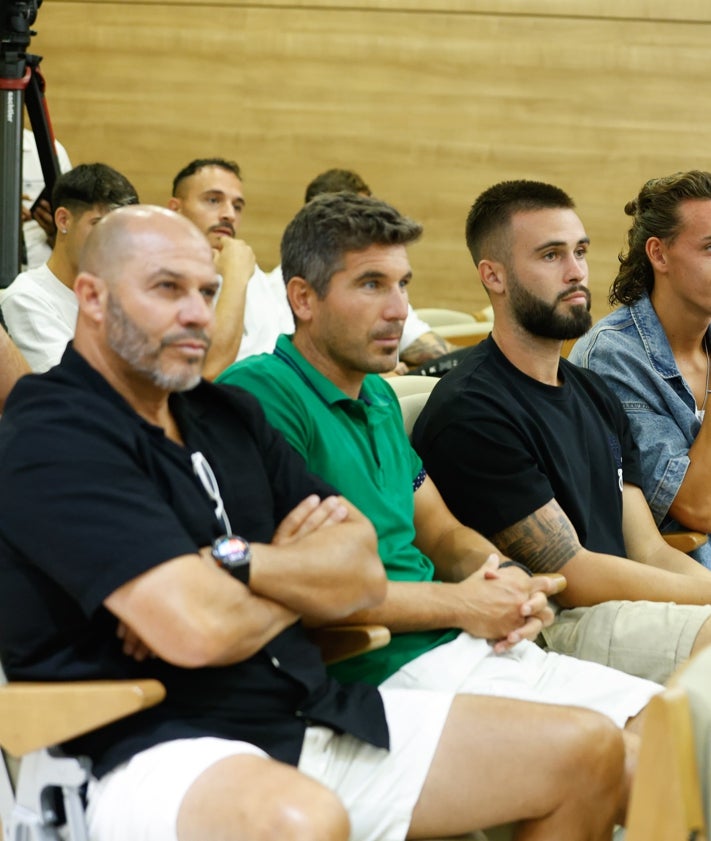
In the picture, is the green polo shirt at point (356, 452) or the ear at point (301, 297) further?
the ear at point (301, 297)

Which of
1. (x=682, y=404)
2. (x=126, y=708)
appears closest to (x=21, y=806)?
(x=126, y=708)

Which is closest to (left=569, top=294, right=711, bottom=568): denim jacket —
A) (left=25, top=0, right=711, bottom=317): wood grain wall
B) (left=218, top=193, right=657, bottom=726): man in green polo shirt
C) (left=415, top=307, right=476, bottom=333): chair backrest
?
(left=218, top=193, right=657, bottom=726): man in green polo shirt

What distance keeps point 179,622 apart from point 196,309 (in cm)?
45

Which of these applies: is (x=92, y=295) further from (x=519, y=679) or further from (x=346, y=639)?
(x=519, y=679)

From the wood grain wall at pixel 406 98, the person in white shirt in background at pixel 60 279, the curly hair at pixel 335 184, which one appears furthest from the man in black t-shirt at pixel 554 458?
the wood grain wall at pixel 406 98

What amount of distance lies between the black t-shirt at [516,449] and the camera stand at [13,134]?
1.47 metres

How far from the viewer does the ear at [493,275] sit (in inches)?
96.7

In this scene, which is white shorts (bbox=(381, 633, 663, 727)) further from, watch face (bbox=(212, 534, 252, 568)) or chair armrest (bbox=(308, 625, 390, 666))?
watch face (bbox=(212, 534, 252, 568))

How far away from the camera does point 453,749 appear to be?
161 cm

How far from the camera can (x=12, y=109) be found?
338cm

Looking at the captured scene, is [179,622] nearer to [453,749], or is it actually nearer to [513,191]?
[453,749]

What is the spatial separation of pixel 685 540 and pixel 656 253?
0.69m

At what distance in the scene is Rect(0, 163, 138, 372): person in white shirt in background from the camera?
2.94 meters

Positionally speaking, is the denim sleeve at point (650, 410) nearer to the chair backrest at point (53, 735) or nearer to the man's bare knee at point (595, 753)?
the man's bare knee at point (595, 753)
